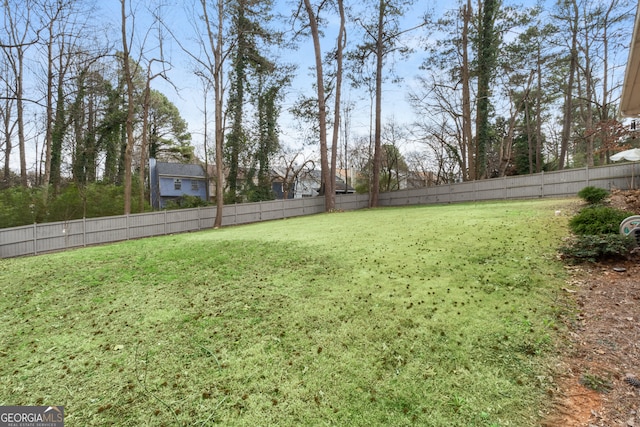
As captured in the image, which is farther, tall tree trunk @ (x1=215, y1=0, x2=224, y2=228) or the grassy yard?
tall tree trunk @ (x1=215, y1=0, x2=224, y2=228)

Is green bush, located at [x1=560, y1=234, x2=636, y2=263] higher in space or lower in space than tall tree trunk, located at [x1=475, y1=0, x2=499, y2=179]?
lower

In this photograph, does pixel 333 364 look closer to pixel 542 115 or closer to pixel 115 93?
pixel 115 93

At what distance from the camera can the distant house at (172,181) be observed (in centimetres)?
2445

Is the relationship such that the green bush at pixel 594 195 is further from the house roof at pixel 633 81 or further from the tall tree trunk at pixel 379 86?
the tall tree trunk at pixel 379 86

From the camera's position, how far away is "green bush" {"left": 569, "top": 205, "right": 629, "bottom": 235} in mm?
4629

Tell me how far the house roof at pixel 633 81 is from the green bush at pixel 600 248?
2713 mm

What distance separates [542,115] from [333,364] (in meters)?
27.1

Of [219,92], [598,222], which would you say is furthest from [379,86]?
[598,222]

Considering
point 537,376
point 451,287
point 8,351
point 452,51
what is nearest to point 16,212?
point 8,351

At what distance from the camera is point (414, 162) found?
28.3 meters

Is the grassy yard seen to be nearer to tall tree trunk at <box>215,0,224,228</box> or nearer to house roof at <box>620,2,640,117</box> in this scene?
house roof at <box>620,2,640,117</box>

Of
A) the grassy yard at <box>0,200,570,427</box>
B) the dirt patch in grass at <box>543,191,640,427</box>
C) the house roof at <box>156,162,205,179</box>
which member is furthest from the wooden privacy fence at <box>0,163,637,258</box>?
the house roof at <box>156,162,205,179</box>

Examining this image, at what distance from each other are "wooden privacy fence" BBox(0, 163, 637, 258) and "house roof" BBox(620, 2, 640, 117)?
5.75 metres

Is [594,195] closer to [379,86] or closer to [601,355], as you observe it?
[601,355]
